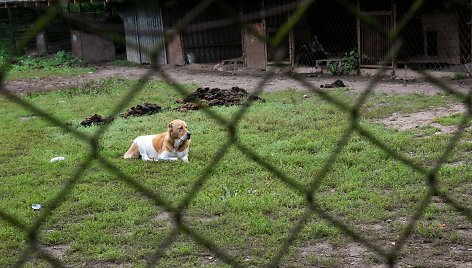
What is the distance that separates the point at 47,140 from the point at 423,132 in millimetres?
3764

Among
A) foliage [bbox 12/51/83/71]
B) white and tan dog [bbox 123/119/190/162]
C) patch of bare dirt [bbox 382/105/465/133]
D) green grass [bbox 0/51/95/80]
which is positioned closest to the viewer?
white and tan dog [bbox 123/119/190/162]

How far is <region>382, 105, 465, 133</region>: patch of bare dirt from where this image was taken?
693 centimetres

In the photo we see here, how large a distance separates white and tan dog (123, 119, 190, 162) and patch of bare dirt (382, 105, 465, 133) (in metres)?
2.21

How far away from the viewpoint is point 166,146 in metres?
6.08

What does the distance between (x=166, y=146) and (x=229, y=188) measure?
125cm

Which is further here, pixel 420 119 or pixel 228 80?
pixel 228 80

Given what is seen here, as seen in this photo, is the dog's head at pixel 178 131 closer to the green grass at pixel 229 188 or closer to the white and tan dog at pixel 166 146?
the white and tan dog at pixel 166 146

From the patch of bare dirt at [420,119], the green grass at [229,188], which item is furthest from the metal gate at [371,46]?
the patch of bare dirt at [420,119]

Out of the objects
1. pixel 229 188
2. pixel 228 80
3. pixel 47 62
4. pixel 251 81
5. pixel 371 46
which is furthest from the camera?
pixel 47 62

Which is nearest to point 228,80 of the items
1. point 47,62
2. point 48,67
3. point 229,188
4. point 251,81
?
point 251,81

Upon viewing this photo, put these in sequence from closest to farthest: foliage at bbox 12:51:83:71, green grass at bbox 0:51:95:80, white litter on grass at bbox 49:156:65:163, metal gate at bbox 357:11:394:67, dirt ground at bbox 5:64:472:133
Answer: white litter on grass at bbox 49:156:65:163 < dirt ground at bbox 5:64:472:133 < metal gate at bbox 357:11:394:67 < green grass at bbox 0:51:95:80 < foliage at bbox 12:51:83:71

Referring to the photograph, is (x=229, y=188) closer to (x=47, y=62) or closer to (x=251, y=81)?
(x=251, y=81)

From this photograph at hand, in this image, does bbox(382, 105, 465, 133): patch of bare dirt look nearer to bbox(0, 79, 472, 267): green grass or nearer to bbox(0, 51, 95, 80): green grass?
bbox(0, 79, 472, 267): green grass

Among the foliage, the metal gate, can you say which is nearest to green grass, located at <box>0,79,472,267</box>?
the metal gate
